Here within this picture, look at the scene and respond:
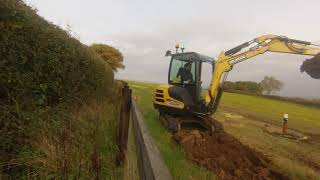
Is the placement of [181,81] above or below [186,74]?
below

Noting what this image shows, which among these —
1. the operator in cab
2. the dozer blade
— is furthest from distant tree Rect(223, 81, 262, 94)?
the dozer blade

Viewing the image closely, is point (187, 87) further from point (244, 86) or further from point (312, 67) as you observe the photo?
point (244, 86)

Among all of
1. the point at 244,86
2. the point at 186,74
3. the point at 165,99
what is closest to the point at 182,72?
the point at 186,74

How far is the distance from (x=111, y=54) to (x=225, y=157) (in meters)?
67.4

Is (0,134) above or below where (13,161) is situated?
above

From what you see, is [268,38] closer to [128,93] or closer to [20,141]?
[128,93]

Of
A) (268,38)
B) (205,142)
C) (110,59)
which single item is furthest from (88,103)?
(110,59)

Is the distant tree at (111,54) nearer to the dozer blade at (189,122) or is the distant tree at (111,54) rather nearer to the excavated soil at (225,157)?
the dozer blade at (189,122)

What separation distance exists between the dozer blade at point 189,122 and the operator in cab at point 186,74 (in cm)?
140

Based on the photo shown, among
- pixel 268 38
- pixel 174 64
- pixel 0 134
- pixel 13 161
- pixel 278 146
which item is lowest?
pixel 278 146

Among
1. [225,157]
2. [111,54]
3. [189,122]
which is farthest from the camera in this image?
[111,54]

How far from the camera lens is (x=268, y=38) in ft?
38.2

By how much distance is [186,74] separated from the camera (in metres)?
12.0

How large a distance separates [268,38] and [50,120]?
8.99 m
